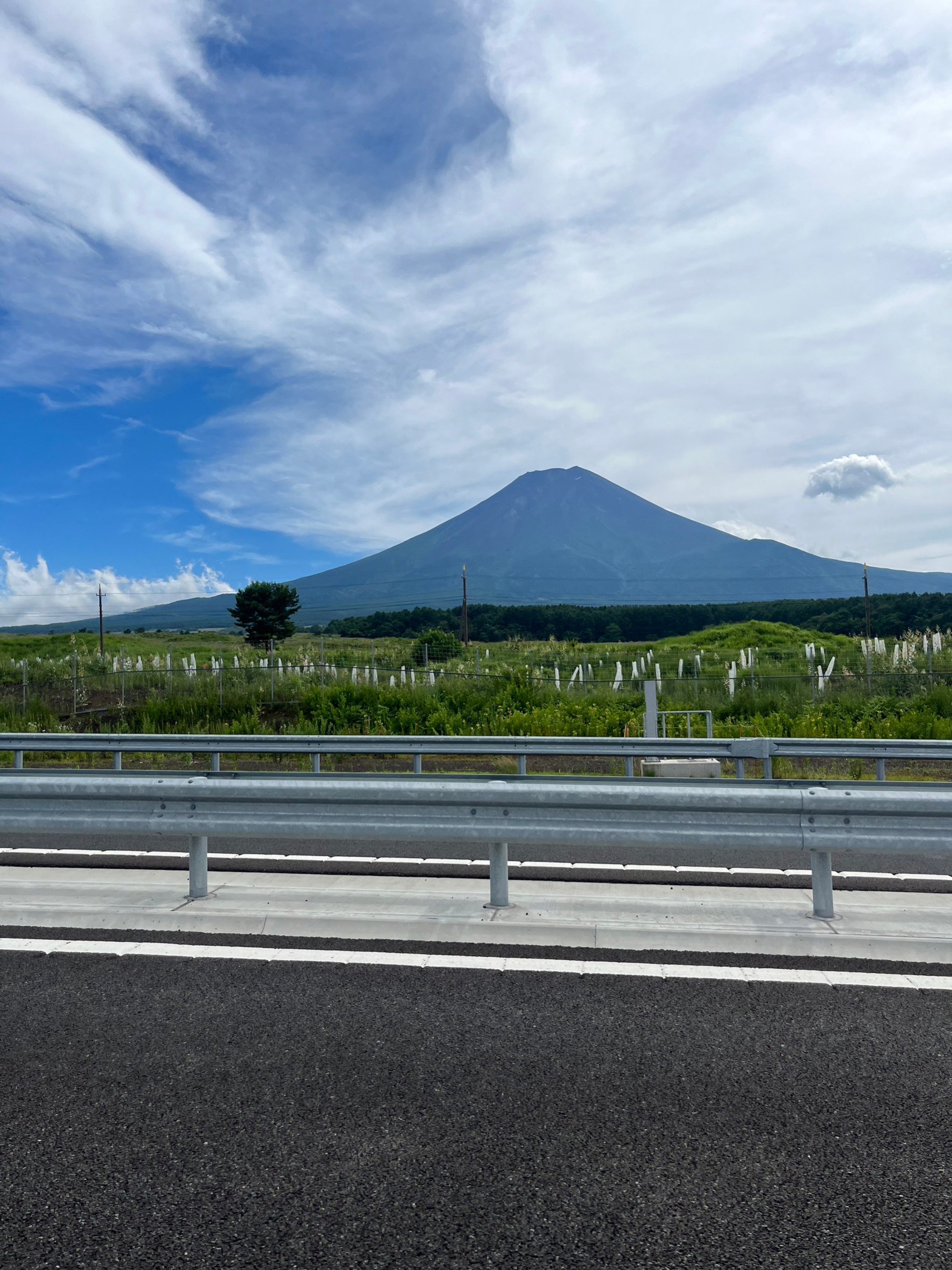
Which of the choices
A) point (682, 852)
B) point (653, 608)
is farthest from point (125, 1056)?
point (653, 608)

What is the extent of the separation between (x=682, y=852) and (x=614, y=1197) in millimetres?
5750

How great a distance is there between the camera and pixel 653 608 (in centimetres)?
17438

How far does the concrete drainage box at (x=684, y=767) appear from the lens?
12.6 metres

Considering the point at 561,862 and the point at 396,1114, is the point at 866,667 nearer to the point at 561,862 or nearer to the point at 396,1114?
the point at 561,862

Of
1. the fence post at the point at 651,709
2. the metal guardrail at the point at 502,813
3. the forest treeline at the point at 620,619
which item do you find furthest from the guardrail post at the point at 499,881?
→ the forest treeline at the point at 620,619

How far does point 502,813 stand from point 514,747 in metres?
5.54

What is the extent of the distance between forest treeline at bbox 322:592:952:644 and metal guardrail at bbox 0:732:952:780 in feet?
340

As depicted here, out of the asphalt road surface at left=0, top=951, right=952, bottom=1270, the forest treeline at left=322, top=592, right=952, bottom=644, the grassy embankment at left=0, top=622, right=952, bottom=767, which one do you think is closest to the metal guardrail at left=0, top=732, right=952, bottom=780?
the grassy embankment at left=0, top=622, right=952, bottom=767

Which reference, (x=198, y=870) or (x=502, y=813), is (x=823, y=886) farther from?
(x=198, y=870)

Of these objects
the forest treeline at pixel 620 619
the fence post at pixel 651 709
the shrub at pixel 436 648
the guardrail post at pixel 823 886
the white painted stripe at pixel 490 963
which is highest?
the forest treeline at pixel 620 619

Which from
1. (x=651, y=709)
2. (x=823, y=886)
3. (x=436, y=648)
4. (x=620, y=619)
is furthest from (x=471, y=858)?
(x=620, y=619)

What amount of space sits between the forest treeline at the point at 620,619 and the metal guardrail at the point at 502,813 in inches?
4295

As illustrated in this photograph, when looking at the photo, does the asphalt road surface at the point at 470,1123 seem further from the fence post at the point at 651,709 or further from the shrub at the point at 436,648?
the shrub at the point at 436,648

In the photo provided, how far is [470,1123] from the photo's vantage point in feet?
11.3
